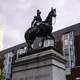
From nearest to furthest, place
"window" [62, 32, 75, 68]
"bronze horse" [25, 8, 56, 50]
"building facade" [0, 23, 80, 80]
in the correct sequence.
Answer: "bronze horse" [25, 8, 56, 50] < "building facade" [0, 23, 80, 80] < "window" [62, 32, 75, 68]

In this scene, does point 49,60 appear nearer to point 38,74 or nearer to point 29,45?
point 38,74

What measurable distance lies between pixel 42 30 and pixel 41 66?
203 centimetres

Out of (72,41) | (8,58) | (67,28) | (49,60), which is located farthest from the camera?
(8,58)

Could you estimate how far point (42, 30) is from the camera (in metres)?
12.7

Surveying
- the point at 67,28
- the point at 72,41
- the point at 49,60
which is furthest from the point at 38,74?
the point at 67,28

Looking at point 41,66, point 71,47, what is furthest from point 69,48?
point 41,66

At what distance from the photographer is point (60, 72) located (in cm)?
1188

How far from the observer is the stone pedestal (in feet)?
37.0

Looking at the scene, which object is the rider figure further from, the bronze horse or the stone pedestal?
the stone pedestal

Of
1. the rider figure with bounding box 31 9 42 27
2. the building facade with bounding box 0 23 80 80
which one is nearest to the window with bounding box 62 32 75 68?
the building facade with bounding box 0 23 80 80

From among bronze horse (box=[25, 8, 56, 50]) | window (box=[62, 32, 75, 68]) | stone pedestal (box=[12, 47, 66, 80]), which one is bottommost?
stone pedestal (box=[12, 47, 66, 80])

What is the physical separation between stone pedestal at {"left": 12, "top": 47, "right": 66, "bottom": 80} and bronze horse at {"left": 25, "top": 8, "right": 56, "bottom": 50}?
102 centimetres

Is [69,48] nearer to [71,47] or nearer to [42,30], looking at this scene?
[71,47]

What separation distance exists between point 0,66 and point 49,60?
54.5m
